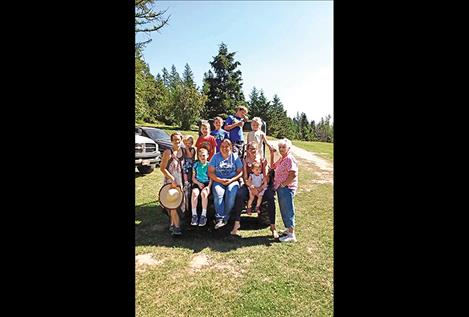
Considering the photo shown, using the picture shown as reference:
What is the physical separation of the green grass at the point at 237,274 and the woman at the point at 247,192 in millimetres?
178

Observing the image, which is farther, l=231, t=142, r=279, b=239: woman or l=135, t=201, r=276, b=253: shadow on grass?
l=231, t=142, r=279, b=239: woman

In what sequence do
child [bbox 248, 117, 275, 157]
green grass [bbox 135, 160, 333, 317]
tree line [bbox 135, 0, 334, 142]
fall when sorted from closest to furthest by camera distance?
green grass [bbox 135, 160, 333, 317] < child [bbox 248, 117, 275, 157] < tree line [bbox 135, 0, 334, 142]

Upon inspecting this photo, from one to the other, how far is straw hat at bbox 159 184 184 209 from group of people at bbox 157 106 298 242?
2.2 inches

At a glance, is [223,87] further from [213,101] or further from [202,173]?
[202,173]

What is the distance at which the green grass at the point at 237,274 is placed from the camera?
79.4 inches

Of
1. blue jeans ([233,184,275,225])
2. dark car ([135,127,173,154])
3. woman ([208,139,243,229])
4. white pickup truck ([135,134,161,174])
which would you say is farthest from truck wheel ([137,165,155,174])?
blue jeans ([233,184,275,225])

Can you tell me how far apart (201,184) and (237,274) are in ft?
4.16

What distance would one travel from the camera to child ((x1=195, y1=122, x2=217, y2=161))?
11.7 feet

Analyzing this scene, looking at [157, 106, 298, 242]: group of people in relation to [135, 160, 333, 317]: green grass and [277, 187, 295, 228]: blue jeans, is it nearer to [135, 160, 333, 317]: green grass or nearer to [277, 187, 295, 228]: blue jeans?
[277, 187, 295, 228]: blue jeans

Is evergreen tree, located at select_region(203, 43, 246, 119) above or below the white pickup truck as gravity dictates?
above

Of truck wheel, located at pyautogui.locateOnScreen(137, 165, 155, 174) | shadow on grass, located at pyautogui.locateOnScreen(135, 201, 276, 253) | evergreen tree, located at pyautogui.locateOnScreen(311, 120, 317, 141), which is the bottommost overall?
shadow on grass, located at pyautogui.locateOnScreen(135, 201, 276, 253)
